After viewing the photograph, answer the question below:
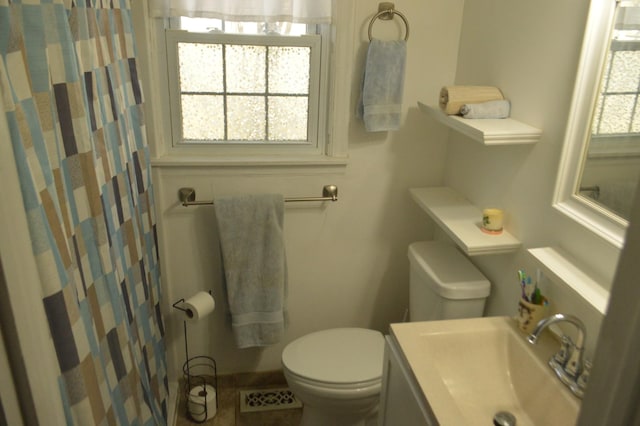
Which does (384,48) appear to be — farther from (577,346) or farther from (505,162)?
(577,346)

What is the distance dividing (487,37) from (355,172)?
75 centimetres

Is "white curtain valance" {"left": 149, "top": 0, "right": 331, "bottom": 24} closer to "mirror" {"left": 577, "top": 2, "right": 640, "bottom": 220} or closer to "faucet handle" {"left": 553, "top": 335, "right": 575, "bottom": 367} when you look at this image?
"mirror" {"left": 577, "top": 2, "right": 640, "bottom": 220}

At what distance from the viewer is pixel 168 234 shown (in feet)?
7.05

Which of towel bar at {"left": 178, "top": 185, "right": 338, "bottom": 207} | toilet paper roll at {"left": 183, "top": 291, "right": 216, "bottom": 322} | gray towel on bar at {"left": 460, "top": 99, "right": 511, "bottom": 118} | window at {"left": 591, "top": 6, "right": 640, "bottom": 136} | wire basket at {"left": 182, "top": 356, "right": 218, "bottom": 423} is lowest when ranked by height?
wire basket at {"left": 182, "top": 356, "right": 218, "bottom": 423}

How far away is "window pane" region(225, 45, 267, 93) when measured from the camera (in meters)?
2.01

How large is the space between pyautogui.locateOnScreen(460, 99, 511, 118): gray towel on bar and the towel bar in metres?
0.70

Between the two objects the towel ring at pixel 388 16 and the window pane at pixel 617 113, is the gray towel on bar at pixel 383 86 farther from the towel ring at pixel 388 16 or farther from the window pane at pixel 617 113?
the window pane at pixel 617 113

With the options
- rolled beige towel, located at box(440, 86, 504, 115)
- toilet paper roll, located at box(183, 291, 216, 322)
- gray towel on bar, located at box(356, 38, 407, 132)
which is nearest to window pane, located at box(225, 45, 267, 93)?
gray towel on bar, located at box(356, 38, 407, 132)

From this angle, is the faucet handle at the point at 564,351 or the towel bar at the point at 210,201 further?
the towel bar at the point at 210,201

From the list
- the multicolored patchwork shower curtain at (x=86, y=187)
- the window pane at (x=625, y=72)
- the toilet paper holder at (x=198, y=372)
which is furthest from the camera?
the toilet paper holder at (x=198, y=372)

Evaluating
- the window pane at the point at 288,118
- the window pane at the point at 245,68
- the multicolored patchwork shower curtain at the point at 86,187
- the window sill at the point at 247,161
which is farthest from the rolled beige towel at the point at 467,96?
the multicolored patchwork shower curtain at the point at 86,187

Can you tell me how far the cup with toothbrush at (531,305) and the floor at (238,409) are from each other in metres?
1.22

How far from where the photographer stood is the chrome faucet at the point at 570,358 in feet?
4.13

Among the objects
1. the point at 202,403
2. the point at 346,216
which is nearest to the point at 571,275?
the point at 346,216
